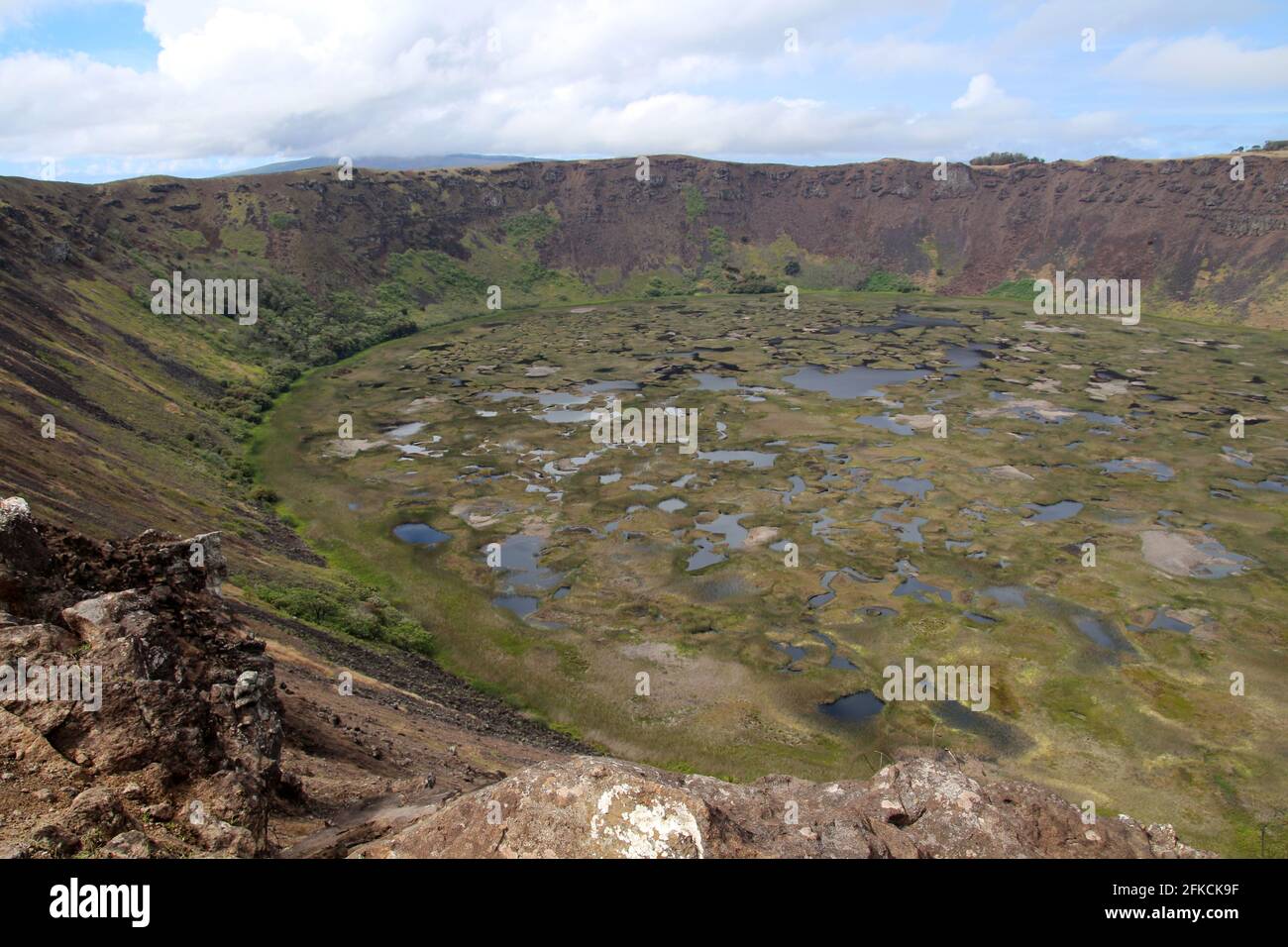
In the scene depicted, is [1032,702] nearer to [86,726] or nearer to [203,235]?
[86,726]

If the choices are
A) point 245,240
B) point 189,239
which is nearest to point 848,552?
point 189,239

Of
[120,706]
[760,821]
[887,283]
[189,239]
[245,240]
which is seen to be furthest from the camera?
[887,283]

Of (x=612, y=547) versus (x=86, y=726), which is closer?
(x=86, y=726)

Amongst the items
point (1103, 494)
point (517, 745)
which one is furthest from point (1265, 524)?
point (517, 745)

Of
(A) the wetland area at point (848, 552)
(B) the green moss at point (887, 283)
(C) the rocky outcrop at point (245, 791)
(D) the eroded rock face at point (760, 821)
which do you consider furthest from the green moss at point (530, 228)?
(D) the eroded rock face at point (760, 821)

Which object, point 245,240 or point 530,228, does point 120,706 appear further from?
point 530,228
